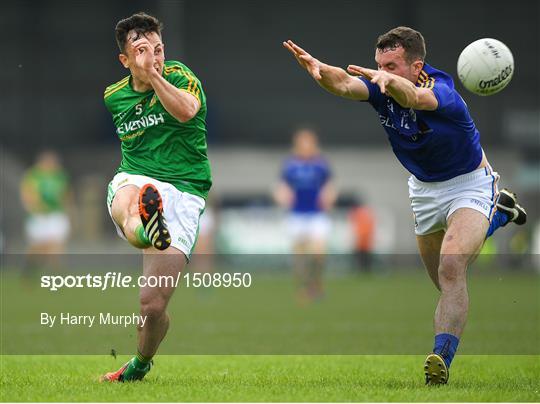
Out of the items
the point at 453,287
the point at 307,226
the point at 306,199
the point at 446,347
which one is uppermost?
the point at 453,287

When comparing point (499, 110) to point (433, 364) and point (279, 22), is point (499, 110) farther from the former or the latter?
point (433, 364)

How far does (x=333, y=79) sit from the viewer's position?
7.10m

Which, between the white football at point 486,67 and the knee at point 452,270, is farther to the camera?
the white football at point 486,67

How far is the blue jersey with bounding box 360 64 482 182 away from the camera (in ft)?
24.1

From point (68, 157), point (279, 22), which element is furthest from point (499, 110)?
point (68, 157)

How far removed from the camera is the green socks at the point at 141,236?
6844mm

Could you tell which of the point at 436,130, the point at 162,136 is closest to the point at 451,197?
the point at 436,130

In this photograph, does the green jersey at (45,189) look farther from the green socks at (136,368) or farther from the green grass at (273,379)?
the green socks at (136,368)

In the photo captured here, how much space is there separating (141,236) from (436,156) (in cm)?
224

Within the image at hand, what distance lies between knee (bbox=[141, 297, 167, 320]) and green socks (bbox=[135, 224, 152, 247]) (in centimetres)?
41

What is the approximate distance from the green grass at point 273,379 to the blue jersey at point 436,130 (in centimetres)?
158

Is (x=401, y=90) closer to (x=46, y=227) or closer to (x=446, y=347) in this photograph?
(x=446, y=347)

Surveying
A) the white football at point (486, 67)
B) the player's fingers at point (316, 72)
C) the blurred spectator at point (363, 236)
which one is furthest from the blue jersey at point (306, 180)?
the player's fingers at point (316, 72)

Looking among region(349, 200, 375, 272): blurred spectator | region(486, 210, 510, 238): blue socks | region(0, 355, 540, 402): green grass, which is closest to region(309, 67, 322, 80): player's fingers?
region(486, 210, 510, 238): blue socks
